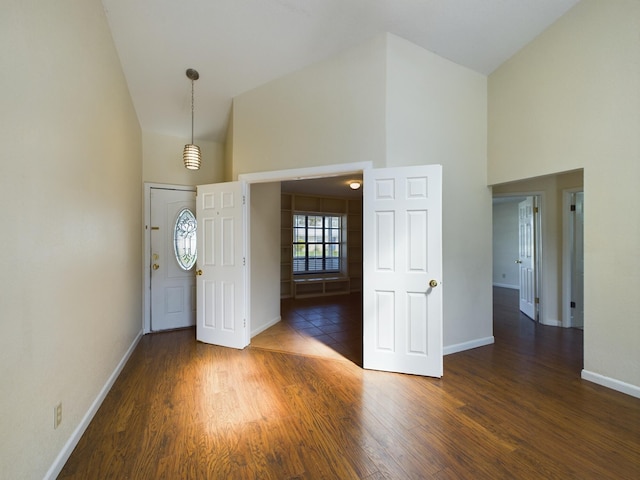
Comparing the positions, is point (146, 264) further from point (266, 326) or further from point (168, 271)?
point (266, 326)

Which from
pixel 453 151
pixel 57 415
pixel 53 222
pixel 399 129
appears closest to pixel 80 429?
pixel 57 415

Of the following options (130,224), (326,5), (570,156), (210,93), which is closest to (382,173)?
(326,5)

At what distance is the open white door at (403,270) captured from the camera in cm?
260

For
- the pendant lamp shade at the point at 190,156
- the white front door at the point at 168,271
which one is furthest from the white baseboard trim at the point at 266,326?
the pendant lamp shade at the point at 190,156

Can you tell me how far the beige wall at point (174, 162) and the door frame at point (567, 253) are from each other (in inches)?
208

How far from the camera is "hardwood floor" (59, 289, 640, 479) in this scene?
62.6 inches

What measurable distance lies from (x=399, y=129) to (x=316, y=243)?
458 cm

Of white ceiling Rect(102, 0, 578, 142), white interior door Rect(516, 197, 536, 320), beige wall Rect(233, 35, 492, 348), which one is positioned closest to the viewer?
white ceiling Rect(102, 0, 578, 142)

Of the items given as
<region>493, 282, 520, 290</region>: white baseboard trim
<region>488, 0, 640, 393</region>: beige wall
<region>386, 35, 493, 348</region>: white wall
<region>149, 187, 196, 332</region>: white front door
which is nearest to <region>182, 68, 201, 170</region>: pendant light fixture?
<region>149, 187, 196, 332</region>: white front door

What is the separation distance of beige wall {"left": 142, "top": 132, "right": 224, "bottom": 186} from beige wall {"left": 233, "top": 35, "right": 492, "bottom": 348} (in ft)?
3.61

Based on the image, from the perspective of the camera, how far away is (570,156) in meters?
2.63

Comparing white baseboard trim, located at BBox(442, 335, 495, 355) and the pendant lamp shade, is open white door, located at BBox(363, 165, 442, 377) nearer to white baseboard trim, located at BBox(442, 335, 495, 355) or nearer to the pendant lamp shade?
white baseboard trim, located at BBox(442, 335, 495, 355)

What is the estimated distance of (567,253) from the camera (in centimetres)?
401

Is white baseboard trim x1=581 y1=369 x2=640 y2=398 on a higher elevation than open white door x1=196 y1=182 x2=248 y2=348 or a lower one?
lower
